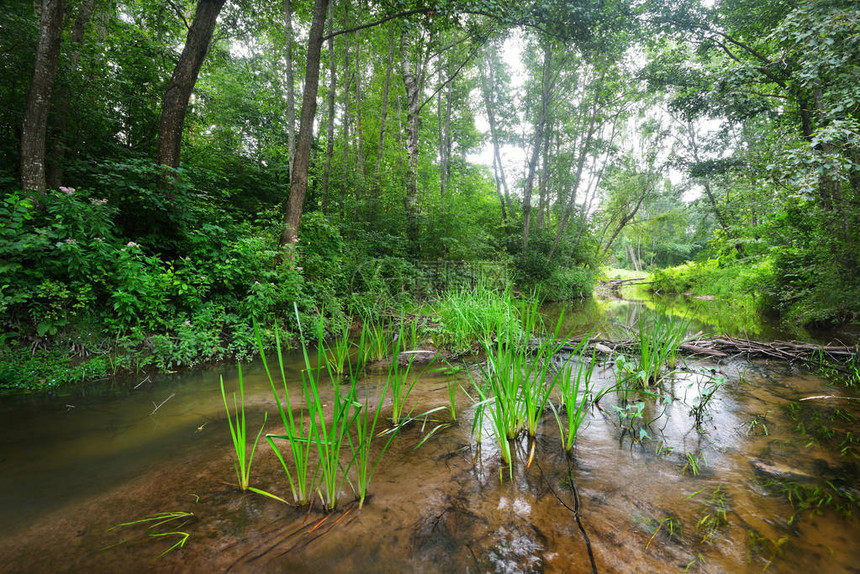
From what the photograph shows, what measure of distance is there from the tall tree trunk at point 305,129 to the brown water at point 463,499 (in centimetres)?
390

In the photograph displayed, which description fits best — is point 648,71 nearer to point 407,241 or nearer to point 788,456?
point 407,241

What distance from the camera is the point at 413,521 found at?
4.42 ft

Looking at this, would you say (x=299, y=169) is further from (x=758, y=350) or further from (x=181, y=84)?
(x=758, y=350)

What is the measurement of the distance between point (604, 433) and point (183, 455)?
8.97 ft

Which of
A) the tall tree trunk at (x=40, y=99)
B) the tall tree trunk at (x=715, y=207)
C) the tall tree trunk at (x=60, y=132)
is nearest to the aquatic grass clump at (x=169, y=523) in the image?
the tall tree trunk at (x=40, y=99)

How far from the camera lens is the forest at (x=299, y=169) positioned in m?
3.50

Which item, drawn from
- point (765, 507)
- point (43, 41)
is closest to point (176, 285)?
point (43, 41)

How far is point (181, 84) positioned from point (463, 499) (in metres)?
6.92

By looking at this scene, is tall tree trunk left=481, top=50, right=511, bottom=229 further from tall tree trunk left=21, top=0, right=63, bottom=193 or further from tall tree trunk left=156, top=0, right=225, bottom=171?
tall tree trunk left=21, top=0, right=63, bottom=193

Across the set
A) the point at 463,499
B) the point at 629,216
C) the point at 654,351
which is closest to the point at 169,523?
the point at 463,499

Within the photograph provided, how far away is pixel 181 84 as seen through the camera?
4934 mm

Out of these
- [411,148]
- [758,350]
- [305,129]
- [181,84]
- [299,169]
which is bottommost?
[758,350]

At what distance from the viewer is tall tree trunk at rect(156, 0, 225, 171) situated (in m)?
4.87

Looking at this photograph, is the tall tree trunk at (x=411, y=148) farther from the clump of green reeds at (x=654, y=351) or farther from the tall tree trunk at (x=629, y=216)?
the tall tree trunk at (x=629, y=216)
